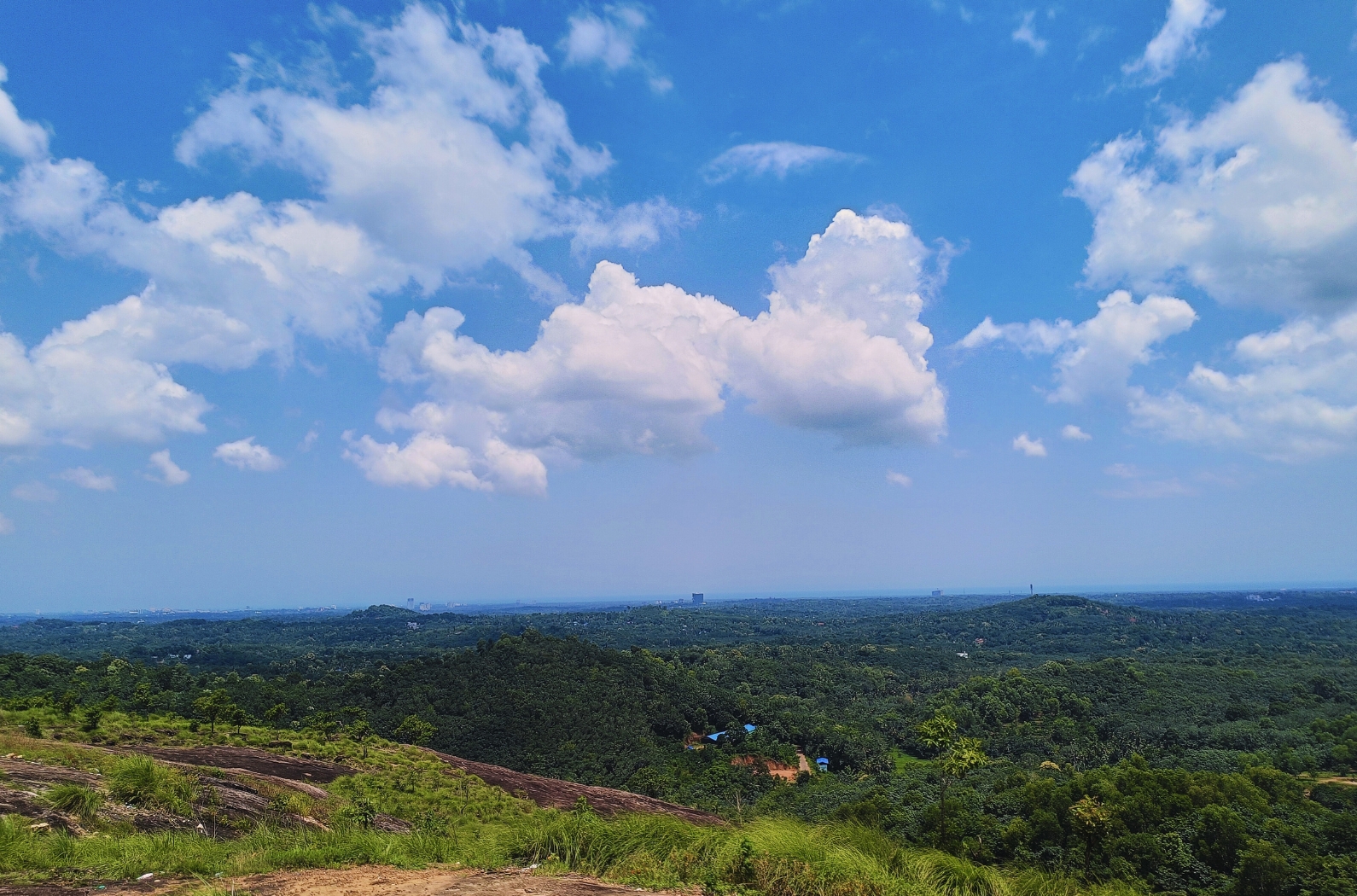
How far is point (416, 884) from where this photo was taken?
834cm

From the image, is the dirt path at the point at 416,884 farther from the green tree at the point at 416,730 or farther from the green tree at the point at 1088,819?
the green tree at the point at 416,730

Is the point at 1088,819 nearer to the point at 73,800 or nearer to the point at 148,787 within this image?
the point at 148,787

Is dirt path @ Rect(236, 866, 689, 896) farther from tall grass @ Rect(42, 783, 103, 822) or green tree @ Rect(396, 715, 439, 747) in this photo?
green tree @ Rect(396, 715, 439, 747)

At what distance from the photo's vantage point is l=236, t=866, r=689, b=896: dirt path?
25.8ft

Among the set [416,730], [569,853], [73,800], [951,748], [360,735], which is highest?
[73,800]

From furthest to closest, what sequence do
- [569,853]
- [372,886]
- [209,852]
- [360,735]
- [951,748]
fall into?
[360,735]
[951,748]
[569,853]
[209,852]
[372,886]

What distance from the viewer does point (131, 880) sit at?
8016 millimetres

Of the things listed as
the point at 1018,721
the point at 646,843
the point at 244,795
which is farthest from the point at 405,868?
the point at 1018,721

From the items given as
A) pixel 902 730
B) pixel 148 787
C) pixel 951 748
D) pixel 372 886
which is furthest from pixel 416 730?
pixel 902 730

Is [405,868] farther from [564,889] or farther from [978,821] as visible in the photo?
[978,821]

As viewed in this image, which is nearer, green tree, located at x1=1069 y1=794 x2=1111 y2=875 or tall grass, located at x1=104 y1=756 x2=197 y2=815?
tall grass, located at x1=104 y1=756 x2=197 y2=815

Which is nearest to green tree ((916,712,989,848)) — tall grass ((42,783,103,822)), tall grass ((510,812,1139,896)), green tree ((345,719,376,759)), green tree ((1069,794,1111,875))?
green tree ((1069,794,1111,875))

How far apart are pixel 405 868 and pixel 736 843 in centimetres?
525

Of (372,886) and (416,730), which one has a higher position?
(372,886)
